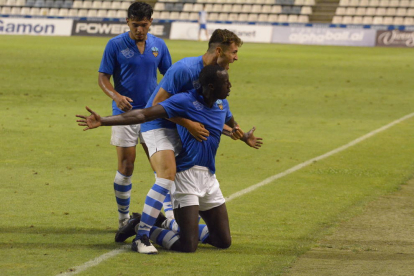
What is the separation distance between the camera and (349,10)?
170 ft

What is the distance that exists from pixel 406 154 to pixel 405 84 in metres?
11.8

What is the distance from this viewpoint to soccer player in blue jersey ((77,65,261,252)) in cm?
631

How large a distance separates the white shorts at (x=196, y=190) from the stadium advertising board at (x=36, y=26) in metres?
44.5

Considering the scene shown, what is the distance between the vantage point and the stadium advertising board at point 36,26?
49750 millimetres

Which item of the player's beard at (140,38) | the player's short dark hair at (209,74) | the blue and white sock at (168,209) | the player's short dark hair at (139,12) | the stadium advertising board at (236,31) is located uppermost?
the stadium advertising board at (236,31)

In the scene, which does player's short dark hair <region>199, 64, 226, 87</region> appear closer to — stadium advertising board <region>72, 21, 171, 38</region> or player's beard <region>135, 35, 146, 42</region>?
player's beard <region>135, 35, 146, 42</region>

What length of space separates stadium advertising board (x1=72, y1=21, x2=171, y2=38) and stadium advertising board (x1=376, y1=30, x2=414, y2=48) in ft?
43.5

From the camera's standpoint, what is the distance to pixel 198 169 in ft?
21.3

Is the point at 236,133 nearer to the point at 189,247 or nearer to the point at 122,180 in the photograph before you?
the point at 189,247

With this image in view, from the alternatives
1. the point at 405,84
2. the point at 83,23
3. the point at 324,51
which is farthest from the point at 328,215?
the point at 83,23

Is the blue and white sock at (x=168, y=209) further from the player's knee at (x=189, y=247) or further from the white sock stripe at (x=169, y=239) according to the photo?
the player's knee at (x=189, y=247)

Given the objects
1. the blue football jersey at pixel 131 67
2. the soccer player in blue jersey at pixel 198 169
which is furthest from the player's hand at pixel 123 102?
the soccer player in blue jersey at pixel 198 169

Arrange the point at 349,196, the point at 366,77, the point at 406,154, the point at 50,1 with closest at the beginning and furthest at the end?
the point at 349,196
the point at 406,154
the point at 366,77
the point at 50,1

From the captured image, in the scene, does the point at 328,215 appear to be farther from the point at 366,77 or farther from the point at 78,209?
the point at 366,77
